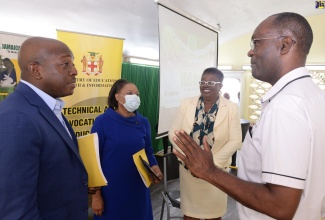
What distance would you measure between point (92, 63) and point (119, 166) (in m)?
1.55

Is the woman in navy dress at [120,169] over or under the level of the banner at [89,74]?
under

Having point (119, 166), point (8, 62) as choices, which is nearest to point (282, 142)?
point (119, 166)

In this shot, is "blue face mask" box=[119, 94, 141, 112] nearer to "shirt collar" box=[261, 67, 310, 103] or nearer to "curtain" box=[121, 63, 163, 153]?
"shirt collar" box=[261, 67, 310, 103]

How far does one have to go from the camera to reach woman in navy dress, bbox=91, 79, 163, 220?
2010mm

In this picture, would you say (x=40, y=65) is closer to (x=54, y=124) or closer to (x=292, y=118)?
(x=54, y=124)

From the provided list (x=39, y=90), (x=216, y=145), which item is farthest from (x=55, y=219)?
(x=216, y=145)

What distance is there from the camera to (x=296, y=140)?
844 millimetres

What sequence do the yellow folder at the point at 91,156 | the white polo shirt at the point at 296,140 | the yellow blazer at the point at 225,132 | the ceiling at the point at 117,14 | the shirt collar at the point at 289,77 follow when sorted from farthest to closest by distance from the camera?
1. the ceiling at the point at 117,14
2. the yellow blazer at the point at 225,132
3. the yellow folder at the point at 91,156
4. the shirt collar at the point at 289,77
5. the white polo shirt at the point at 296,140

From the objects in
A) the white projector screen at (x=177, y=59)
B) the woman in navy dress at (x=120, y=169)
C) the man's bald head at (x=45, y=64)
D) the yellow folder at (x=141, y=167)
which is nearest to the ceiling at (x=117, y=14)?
the white projector screen at (x=177, y=59)

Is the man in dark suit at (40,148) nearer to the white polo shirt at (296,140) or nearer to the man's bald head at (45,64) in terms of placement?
the man's bald head at (45,64)

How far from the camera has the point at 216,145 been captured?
7.22 ft

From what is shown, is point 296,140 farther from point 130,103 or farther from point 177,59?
point 177,59

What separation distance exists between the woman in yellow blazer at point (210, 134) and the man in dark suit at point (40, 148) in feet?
3.80

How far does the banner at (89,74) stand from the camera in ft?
9.71
